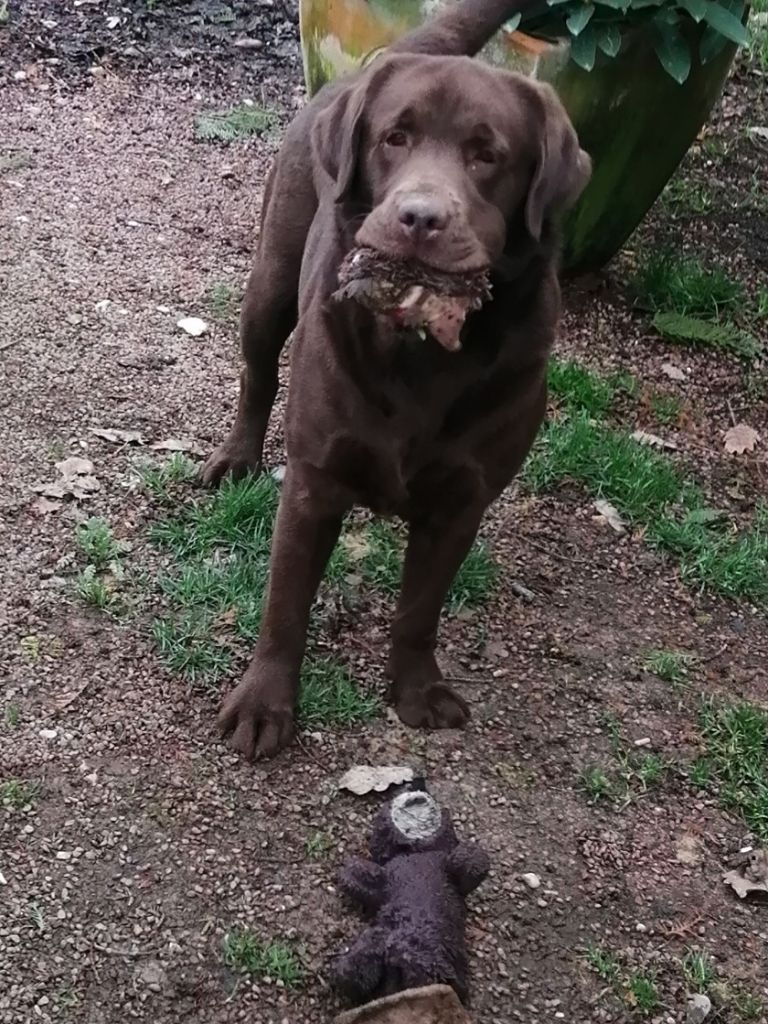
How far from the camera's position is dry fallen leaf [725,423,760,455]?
4676 mm

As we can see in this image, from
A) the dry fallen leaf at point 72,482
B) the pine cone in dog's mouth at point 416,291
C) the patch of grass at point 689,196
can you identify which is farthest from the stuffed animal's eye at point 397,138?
the patch of grass at point 689,196

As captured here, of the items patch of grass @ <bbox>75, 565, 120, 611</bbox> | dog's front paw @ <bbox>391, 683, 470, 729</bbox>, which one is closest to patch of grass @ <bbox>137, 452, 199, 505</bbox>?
patch of grass @ <bbox>75, 565, 120, 611</bbox>

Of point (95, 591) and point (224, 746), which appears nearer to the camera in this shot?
point (224, 746)

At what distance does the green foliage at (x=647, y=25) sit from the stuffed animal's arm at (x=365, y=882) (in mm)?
3028

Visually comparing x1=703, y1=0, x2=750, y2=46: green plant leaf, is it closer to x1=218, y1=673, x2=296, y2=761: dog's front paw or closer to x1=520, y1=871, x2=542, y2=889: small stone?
x1=218, y1=673, x2=296, y2=761: dog's front paw

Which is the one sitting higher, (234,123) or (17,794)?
(17,794)

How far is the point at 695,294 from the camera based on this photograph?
5.35 metres

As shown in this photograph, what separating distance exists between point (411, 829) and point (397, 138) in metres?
1.41

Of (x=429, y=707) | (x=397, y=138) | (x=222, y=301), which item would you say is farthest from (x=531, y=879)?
(x=222, y=301)

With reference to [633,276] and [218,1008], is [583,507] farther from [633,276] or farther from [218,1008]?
[218,1008]

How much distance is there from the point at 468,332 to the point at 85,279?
257 centimetres

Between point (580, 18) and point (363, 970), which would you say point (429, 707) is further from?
point (580, 18)

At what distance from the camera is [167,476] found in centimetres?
390

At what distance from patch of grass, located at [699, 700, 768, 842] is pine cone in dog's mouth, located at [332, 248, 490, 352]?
57.2 inches
